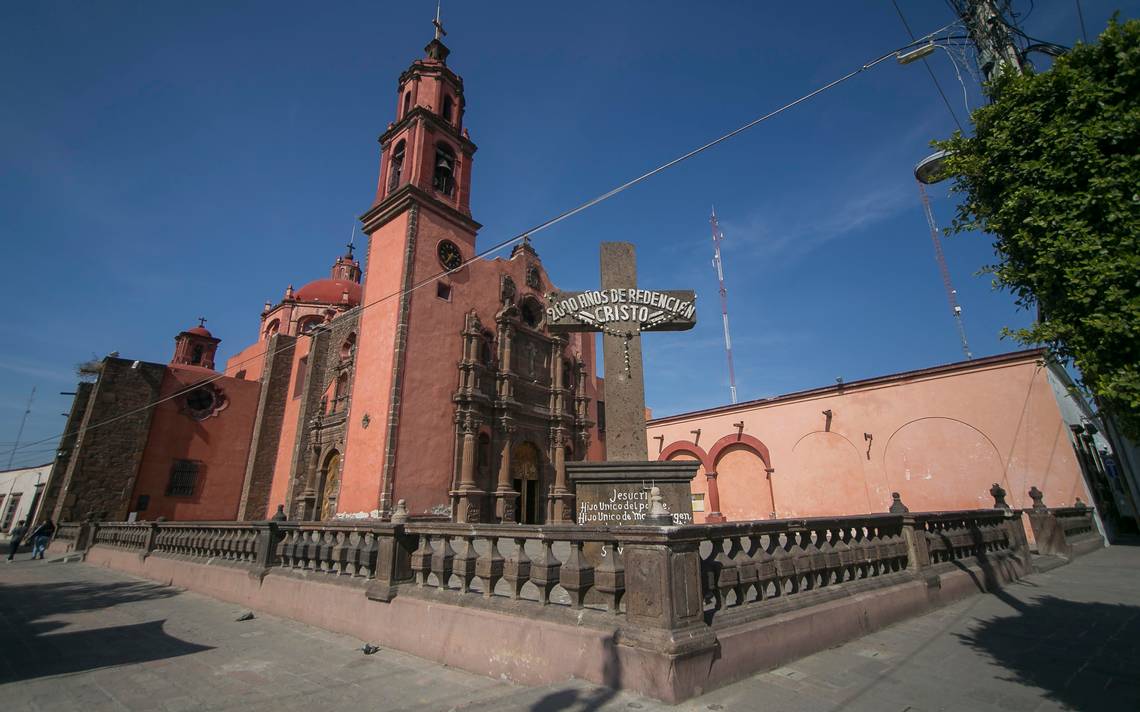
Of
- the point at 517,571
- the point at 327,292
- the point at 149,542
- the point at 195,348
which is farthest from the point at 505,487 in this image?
the point at 195,348

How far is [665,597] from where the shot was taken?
127 inches

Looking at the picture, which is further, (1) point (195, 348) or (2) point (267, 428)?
(1) point (195, 348)

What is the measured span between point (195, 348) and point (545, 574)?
38.1 meters

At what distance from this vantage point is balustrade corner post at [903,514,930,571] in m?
6.03

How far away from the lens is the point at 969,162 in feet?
11.9

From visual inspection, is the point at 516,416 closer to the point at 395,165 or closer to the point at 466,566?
the point at 395,165

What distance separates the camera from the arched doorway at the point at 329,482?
18125 millimetres

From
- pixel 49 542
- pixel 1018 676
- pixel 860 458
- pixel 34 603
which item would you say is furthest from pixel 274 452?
pixel 1018 676

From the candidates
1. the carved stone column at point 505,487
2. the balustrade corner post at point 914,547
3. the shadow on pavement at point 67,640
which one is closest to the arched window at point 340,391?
the carved stone column at point 505,487

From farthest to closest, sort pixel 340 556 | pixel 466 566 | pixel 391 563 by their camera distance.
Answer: pixel 340 556
pixel 391 563
pixel 466 566

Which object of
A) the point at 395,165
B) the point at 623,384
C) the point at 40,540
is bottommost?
the point at 40,540

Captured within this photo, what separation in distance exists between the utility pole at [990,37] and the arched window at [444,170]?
57.0 ft

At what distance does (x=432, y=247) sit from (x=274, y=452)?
14001 millimetres

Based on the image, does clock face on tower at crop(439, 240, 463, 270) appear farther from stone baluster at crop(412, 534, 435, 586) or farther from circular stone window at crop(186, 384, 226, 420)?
stone baluster at crop(412, 534, 435, 586)
